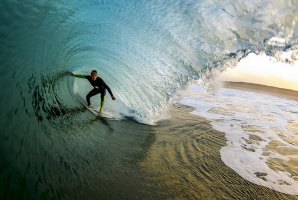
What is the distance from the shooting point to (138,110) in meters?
9.41

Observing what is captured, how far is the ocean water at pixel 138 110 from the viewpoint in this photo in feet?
12.0

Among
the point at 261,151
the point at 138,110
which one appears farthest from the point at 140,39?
the point at 261,151

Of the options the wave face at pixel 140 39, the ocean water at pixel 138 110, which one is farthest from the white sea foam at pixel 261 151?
the wave face at pixel 140 39

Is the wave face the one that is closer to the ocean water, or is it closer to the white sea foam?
the ocean water

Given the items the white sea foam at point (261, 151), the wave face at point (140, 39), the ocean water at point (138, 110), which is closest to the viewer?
the ocean water at point (138, 110)

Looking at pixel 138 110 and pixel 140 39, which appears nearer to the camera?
pixel 140 39

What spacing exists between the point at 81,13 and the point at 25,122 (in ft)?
12.5

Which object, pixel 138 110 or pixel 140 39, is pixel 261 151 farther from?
pixel 140 39

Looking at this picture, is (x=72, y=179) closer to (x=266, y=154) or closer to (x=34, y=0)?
(x=34, y=0)

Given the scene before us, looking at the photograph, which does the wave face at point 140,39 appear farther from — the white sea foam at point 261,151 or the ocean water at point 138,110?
the white sea foam at point 261,151

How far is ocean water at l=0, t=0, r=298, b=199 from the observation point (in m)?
3.66

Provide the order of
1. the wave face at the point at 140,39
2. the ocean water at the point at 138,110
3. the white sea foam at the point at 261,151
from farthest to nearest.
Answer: the white sea foam at the point at 261,151 → the wave face at the point at 140,39 → the ocean water at the point at 138,110

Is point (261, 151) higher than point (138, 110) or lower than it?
lower

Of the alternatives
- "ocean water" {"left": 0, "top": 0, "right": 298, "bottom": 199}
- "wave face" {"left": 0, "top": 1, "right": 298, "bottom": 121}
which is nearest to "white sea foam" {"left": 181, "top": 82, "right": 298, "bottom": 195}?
"ocean water" {"left": 0, "top": 0, "right": 298, "bottom": 199}
